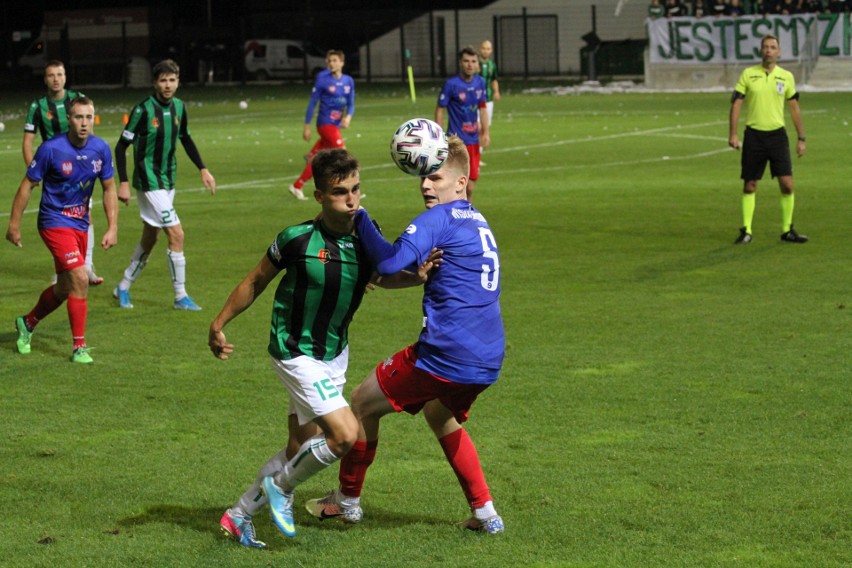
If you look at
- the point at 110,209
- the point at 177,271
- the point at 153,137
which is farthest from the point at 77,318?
the point at 153,137

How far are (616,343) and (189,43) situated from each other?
59.7 meters

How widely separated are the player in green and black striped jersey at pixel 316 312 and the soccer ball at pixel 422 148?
0.35 metres

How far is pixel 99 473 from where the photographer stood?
747cm

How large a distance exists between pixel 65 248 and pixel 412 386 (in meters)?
5.07

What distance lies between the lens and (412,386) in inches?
242

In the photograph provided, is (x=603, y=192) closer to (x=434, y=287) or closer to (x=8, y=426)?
(x=8, y=426)

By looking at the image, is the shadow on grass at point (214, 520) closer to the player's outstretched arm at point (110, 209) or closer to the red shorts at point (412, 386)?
the red shorts at point (412, 386)

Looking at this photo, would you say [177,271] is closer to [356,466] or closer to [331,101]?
[356,466]

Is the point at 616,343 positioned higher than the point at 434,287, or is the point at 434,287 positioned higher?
the point at 434,287

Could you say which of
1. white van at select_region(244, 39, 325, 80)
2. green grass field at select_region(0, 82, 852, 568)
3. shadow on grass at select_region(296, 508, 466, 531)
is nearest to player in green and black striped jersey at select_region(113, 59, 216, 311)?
green grass field at select_region(0, 82, 852, 568)

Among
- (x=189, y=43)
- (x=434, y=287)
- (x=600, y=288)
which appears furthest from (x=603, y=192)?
(x=189, y=43)

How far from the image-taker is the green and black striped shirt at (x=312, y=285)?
6.09 m

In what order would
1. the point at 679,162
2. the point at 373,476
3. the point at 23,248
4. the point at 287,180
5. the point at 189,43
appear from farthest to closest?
the point at 189,43, the point at 679,162, the point at 287,180, the point at 23,248, the point at 373,476

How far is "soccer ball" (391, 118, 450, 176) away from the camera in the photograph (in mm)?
6273
